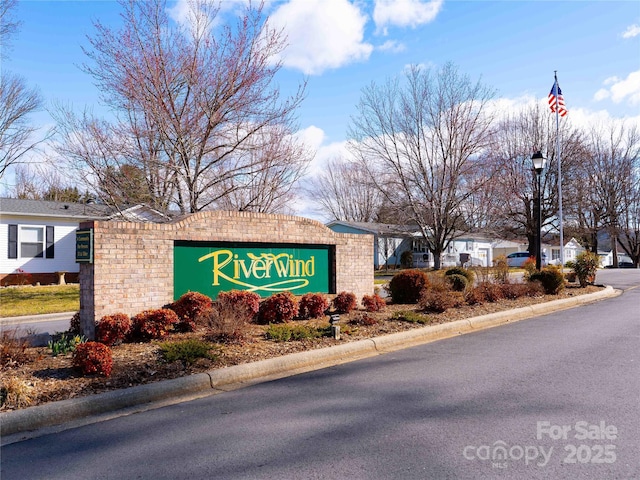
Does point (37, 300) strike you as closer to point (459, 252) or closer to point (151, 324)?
point (151, 324)

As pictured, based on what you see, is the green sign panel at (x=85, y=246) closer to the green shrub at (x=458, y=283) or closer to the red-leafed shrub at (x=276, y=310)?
the red-leafed shrub at (x=276, y=310)

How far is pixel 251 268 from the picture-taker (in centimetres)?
1113

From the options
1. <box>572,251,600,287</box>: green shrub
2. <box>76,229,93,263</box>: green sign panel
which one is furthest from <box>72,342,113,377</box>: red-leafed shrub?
<box>572,251,600,287</box>: green shrub

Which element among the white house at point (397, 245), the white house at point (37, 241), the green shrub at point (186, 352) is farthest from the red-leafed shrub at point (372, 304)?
the white house at point (397, 245)

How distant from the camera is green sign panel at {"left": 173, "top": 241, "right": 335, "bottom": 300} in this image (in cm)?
1000

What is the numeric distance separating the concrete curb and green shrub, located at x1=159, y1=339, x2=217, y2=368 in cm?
49

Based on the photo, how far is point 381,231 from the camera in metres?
45.3

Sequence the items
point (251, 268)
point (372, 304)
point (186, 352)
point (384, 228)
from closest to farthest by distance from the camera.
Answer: point (186, 352)
point (251, 268)
point (372, 304)
point (384, 228)

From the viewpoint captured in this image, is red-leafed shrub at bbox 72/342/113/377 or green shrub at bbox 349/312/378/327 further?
green shrub at bbox 349/312/378/327

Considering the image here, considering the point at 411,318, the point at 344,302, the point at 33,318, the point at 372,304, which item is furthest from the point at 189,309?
the point at 33,318

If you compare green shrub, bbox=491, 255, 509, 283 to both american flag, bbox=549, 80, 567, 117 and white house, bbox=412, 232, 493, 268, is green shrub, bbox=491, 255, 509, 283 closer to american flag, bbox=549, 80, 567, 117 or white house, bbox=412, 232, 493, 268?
american flag, bbox=549, 80, 567, 117

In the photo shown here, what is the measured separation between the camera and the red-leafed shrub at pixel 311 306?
10844mm

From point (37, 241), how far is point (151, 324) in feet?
63.2

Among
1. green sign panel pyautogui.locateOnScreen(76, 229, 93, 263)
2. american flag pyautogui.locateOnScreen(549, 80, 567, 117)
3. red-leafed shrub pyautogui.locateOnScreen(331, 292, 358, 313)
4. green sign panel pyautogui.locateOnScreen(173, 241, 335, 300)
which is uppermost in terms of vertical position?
american flag pyautogui.locateOnScreen(549, 80, 567, 117)
